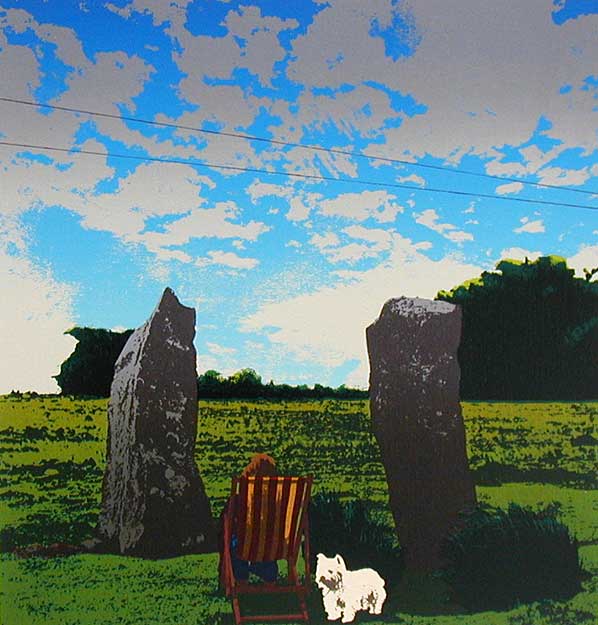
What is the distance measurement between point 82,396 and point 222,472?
2.53ft

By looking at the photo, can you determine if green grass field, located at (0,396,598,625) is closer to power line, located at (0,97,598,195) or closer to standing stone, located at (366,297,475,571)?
standing stone, located at (366,297,475,571)

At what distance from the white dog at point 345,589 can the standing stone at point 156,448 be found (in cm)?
55

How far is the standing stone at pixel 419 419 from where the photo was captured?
4.32 meters

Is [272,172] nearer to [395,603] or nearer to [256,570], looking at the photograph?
[256,570]

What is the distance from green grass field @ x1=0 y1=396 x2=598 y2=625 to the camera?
408 centimetres

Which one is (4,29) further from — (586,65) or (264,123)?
(586,65)

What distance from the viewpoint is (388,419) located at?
4363mm

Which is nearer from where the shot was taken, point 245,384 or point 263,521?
point 263,521

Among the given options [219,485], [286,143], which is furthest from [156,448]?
[286,143]

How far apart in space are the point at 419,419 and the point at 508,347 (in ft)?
2.24

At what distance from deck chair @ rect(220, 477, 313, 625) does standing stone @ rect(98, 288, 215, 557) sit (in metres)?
0.35

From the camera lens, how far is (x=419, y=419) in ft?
14.2

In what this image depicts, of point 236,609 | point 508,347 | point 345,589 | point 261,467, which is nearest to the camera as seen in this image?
point 236,609

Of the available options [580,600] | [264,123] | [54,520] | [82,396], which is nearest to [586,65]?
[264,123]
